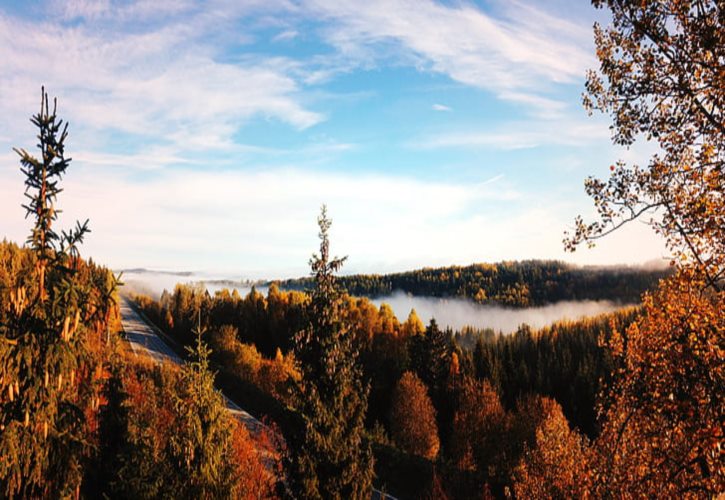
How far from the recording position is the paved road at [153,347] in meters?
47.4

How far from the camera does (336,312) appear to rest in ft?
57.0

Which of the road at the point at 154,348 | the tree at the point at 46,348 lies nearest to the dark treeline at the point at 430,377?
the road at the point at 154,348

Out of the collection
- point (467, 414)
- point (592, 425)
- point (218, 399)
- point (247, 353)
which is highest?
point (218, 399)

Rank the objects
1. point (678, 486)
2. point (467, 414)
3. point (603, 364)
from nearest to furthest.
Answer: point (678, 486) < point (467, 414) < point (603, 364)

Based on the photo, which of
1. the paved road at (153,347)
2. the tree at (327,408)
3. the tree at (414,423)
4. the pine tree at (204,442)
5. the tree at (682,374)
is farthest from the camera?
the tree at (414,423)

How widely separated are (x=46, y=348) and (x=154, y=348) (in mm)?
87418

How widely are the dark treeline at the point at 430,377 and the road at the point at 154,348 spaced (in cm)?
239

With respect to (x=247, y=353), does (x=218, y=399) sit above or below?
above

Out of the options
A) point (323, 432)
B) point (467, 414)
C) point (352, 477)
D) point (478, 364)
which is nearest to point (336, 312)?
point (323, 432)

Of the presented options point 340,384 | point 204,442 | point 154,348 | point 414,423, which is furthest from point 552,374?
point 204,442

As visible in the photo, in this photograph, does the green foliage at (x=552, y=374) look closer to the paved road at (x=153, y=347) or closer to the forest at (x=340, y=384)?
the paved road at (x=153, y=347)

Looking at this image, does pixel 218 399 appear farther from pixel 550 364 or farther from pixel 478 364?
pixel 550 364

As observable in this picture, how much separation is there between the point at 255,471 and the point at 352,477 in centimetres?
1472

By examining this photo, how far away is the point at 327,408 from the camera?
55.3 feet
